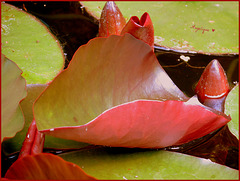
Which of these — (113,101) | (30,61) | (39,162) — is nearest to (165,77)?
(113,101)

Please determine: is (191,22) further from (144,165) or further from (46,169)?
(46,169)

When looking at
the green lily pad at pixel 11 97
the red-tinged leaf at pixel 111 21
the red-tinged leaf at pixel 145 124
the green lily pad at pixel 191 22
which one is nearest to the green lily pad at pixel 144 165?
the red-tinged leaf at pixel 145 124

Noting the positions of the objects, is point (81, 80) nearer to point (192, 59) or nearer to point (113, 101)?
point (113, 101)

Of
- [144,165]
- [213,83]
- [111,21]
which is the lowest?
[144,165]

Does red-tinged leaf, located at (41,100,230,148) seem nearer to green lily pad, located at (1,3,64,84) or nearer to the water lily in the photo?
the water lily

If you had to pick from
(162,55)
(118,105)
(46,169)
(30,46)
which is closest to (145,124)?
(118,105)

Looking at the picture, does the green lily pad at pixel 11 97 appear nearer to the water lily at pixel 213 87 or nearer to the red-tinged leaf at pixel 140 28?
the red-tinged leaf at pixel 140 28
